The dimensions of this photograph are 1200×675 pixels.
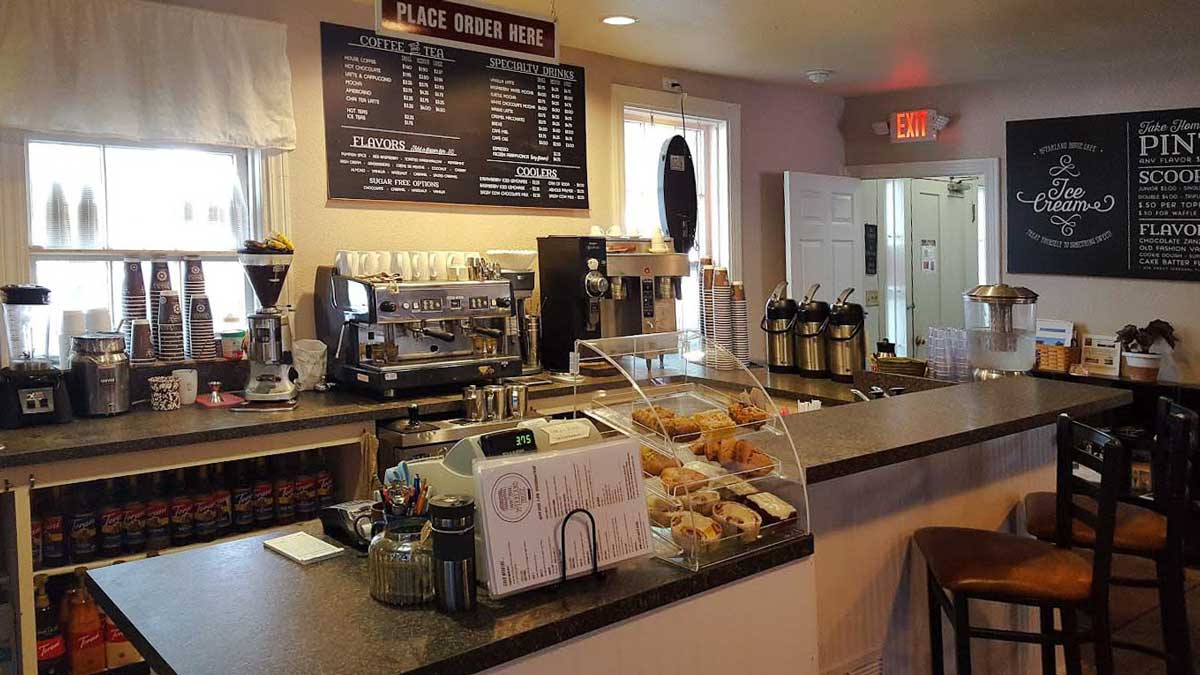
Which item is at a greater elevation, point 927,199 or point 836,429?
point 927,199

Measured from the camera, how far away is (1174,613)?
2.29 metres

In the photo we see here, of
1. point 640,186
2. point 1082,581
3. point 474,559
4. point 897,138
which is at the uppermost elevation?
point 897,138

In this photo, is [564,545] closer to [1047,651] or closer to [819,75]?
[1047,651]

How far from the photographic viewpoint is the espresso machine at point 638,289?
13.6ft

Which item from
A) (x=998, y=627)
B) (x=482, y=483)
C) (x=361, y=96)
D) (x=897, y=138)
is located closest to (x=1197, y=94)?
(x=897, y=138)

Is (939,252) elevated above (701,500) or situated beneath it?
elevated above

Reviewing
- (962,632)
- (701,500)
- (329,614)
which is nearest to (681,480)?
(701,500)

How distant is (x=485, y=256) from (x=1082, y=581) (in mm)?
2861

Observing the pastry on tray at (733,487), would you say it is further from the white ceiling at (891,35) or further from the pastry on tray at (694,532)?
the white ceiling at (891,35)

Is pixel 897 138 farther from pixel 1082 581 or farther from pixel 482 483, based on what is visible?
pixel 482 483

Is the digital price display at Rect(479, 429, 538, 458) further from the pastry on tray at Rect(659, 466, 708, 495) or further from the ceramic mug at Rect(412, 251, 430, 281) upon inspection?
the ceramic mug at Rect(412, 251, 430, 281)

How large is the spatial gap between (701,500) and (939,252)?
651 cm

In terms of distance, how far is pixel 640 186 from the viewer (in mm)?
5070

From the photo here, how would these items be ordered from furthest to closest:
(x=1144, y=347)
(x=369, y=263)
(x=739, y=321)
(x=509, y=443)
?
(x=1144, y=347)
(x=739, y=321)
(x=369, y=263)
(x=509, y=443)
